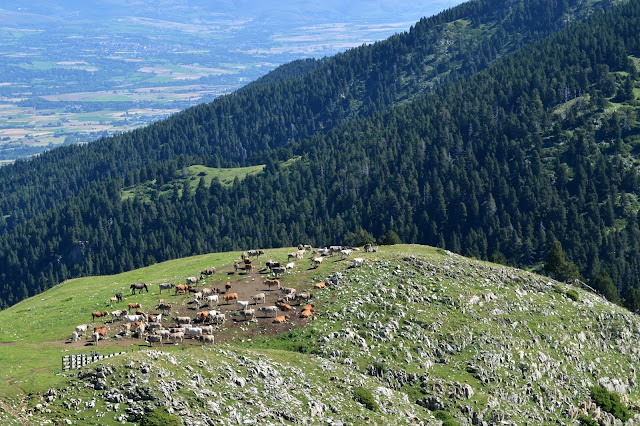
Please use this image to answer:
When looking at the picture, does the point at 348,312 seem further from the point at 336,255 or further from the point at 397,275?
the point at 336,255

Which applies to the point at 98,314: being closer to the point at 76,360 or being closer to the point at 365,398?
the point at 76,360

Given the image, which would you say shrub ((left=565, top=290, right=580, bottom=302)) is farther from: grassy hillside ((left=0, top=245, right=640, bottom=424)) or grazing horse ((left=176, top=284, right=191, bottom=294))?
grazing horse ((left=176, top=284, right=191, bottom=294))

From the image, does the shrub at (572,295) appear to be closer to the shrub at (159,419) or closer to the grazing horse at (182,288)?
the grazing horse at (182,288)

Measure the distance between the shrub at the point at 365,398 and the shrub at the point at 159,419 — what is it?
56.8 ft

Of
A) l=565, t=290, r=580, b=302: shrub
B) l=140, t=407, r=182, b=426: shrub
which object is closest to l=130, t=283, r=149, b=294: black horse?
l=140, t=407, r=182, b=426: shrub

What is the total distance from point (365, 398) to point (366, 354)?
740 cm

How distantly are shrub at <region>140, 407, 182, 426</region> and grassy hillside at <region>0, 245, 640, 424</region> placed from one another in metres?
0.67

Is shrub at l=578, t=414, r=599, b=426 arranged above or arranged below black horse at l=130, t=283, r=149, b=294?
below

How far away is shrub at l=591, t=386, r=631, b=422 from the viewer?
78.5m

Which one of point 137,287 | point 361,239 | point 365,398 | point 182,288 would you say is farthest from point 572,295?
point 137,287

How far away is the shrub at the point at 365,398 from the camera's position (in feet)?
202

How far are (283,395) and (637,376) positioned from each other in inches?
1961

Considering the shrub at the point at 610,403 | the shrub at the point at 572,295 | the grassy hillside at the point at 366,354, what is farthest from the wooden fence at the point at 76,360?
the shrub at the point at 572,295

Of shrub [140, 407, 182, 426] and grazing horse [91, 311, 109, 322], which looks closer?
shrub [140, 407, 182, 426]
